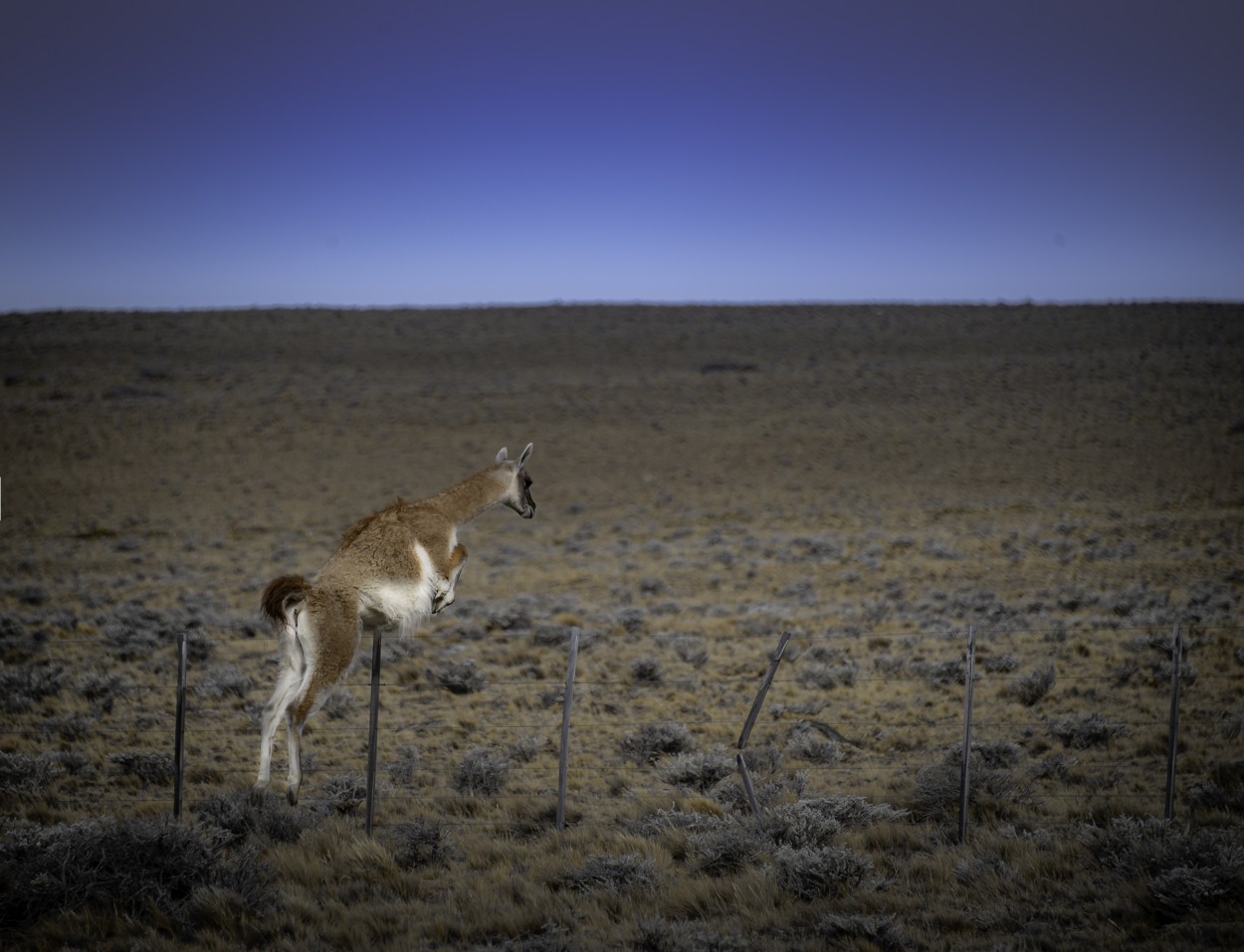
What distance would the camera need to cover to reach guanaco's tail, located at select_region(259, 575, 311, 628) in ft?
21.0

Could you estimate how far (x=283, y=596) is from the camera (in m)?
6.40

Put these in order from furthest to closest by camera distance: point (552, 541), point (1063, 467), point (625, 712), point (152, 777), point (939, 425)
A: point (939, 425) < point (1063, 467) < point (552, 541) < point (625, 712) < point (152, 777)

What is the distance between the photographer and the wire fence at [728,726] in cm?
828

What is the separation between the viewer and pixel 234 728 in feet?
36.1

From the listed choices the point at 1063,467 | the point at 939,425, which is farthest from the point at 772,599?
the point at 939,425

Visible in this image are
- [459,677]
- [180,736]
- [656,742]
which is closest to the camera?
[180,736]

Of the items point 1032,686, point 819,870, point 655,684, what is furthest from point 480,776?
point 1032,686

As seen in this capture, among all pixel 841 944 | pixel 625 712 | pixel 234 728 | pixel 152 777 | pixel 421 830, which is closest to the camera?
pixel 841 944

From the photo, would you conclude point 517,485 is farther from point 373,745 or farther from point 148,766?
point 148,766

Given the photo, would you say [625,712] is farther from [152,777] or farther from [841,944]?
[841,944]

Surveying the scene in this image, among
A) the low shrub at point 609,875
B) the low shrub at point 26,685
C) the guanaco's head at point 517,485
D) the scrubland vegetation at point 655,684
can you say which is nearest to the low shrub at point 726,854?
the scrubland vegetation at point 655,684

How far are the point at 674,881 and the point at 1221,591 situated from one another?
18216 mm

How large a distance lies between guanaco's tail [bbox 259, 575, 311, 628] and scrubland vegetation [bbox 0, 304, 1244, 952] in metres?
1.49

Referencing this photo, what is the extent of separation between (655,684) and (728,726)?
2176 mm
